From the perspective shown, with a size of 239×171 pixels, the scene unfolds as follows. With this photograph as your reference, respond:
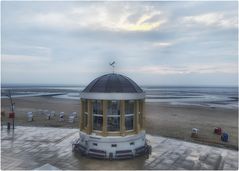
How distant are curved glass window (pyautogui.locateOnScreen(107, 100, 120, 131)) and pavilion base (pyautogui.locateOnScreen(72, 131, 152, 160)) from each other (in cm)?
78

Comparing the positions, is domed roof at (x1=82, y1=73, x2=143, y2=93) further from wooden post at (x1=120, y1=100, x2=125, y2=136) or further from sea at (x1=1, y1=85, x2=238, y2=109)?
sea at (x1=1, y1=85, x2=238, y2=109)

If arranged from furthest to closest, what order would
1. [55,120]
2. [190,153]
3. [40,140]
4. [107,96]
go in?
[55,120] → [40,140] → [190,153] → [107,96]

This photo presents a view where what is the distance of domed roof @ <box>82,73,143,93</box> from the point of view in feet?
51.6

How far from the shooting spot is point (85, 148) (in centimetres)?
1625

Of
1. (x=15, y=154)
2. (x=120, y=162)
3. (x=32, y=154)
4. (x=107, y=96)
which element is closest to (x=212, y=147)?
(x=120, y=162)

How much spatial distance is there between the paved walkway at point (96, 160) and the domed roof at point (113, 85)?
15.3ft

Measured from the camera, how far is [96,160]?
14.9 metres

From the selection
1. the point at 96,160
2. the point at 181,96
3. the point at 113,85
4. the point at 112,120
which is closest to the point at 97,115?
the point at 112,120

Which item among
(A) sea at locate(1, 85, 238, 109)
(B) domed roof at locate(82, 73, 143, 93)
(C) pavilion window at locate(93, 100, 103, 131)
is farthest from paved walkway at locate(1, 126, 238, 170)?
(A) sea at locate(1, 85, 238, 109)

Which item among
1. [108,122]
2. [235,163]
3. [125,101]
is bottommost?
[235,163]

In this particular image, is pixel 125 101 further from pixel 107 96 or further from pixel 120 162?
pixel 120 162

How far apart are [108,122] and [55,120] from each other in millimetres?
15815

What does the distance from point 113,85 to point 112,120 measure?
8.15 feet

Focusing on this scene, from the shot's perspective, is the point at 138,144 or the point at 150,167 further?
the point at 138,144
